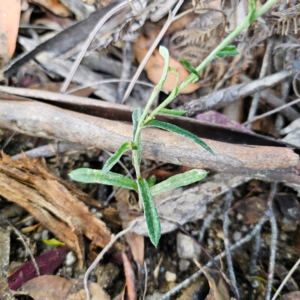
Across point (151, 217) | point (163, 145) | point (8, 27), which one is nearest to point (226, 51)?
point (163, 145)

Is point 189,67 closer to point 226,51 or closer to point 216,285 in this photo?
point 226,51

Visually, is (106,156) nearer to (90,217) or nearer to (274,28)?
(90,217)

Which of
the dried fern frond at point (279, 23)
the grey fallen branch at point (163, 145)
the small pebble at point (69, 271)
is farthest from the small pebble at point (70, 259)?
the dried fern frond at point (279, 23)

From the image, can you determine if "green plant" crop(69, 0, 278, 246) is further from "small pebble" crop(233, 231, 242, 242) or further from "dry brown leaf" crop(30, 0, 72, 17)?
"dry brown leaf" crop(30, 0, 72, 17)

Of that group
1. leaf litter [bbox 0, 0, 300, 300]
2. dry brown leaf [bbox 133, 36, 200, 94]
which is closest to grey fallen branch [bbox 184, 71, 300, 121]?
leaf litter [bbox 0, 0, 300, 300]

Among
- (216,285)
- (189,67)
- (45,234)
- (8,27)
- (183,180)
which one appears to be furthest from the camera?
(8,27)

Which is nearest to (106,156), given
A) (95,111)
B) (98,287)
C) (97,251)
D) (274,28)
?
(95,111)
